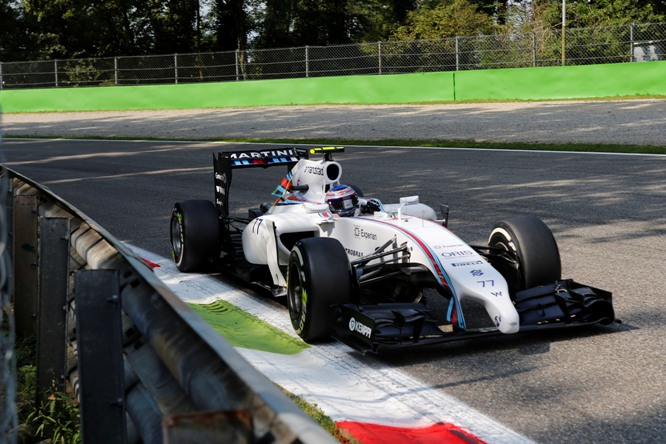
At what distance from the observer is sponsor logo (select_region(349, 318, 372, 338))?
5266 millimetres

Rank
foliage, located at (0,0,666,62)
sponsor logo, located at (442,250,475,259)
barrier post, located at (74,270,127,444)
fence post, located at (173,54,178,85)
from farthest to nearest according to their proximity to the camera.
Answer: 1. foliage, located at (0,0,666,62)
2. fence post, located at (173,54,178,85)
3. sponsor logo, located at (442,250,475,259)
4. barrier post, located at (74,270,127,444)

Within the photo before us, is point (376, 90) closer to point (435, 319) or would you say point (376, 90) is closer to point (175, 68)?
point (175, 68)

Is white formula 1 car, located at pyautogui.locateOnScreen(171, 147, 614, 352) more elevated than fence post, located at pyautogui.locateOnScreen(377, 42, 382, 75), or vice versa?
fence post, located at pyautogui.locateOnScreen(377, 42, 382, 75)


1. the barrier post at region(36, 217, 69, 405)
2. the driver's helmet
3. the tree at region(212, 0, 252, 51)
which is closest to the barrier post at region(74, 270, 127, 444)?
the barrier post at region(36, 217, 69, 405)

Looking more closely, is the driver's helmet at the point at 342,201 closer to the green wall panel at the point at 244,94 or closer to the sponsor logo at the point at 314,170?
the sponsor logo at the point at 314,170

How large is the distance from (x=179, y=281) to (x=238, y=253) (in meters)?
0.55

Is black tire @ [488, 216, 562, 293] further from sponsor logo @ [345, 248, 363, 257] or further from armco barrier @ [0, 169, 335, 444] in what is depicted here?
armco barrier @ [0, 169, 335, 444]

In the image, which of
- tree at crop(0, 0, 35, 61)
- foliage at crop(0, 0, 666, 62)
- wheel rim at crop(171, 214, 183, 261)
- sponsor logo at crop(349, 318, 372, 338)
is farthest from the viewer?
tree at crop(0, 0, 35, 61)

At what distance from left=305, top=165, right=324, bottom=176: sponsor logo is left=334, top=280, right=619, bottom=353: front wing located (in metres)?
2.00

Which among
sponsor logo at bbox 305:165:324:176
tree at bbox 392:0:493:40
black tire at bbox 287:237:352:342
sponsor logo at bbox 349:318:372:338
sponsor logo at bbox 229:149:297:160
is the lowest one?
sponsor logo at bbox 349:318:372:338

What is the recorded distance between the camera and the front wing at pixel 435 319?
17.3 feet

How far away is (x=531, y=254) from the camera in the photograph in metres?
6.17

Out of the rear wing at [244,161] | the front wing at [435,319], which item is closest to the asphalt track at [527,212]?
the front wing at [435,319]

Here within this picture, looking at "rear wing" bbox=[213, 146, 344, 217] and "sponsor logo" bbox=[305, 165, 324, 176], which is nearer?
"sponsor logo" bbox=[305, 165, 324, 176]
